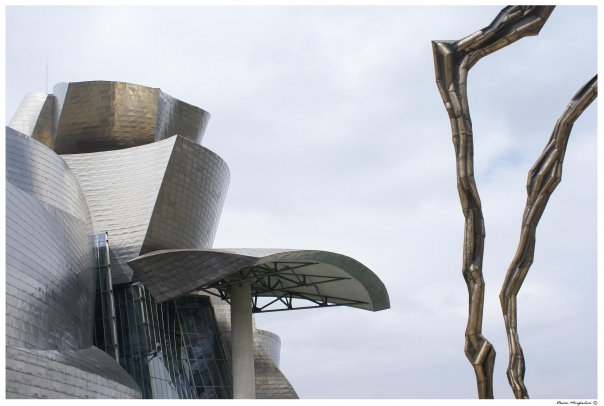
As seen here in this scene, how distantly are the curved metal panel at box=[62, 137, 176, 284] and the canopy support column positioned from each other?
13.9ft

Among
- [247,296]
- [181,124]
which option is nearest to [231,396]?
[247,296]

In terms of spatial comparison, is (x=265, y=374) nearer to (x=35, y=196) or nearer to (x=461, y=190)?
(x=35, y=196)

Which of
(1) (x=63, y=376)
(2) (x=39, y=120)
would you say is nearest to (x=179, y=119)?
(2) (x=39, y=120)

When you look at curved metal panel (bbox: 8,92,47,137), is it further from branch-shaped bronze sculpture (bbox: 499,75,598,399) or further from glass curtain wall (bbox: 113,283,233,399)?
branch-shaped bronze sculpture (bbox: 499,75,598,399)

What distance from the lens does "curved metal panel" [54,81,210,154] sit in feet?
120

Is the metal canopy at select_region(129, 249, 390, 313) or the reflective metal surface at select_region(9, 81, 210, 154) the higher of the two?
the reflective metal surface at select_region(9, 81, 210, 154)

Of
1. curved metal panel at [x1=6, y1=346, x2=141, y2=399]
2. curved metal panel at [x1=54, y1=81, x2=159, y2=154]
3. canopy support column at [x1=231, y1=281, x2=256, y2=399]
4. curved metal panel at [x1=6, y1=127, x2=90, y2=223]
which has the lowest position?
curved metal panel at [x1=6, y1=346, x2=141, y2=399]

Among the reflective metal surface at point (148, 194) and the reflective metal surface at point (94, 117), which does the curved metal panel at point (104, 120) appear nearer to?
the reflective metal surface at point (94, 117)

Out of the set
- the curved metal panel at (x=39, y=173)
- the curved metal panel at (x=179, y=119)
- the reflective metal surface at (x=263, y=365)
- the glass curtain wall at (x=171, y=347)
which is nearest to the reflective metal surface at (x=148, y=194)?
the glass curtain wall at (x=171, y=347)

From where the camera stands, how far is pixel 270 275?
3153 centimetres

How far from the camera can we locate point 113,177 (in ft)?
114

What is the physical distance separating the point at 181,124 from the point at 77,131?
486 cm

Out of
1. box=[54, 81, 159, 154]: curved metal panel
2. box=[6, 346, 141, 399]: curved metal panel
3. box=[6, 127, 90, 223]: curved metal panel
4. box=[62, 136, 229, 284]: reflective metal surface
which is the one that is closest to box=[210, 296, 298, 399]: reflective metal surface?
box=[62, 136, 229, 284]: reflective metal surface
